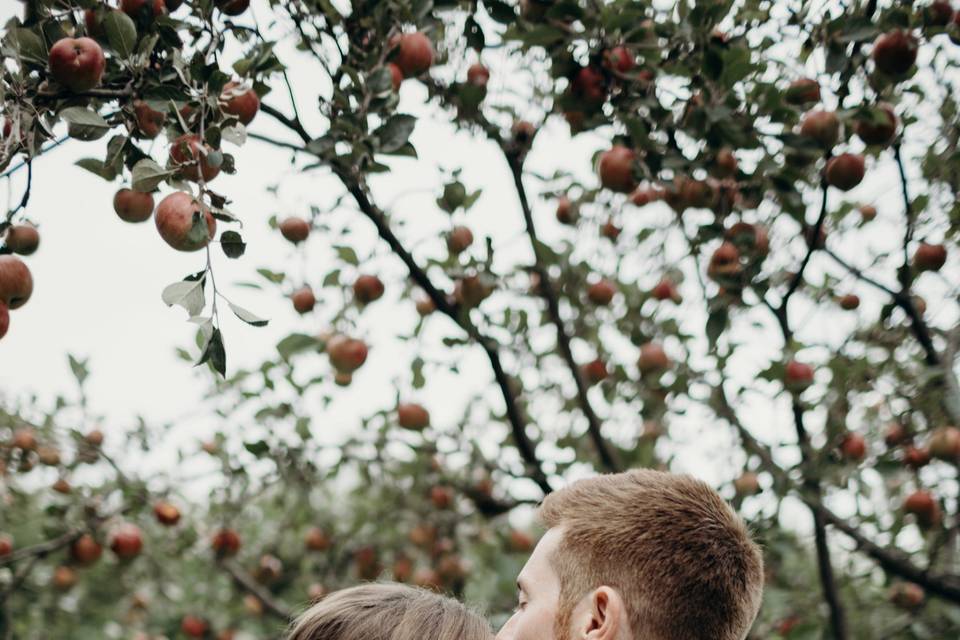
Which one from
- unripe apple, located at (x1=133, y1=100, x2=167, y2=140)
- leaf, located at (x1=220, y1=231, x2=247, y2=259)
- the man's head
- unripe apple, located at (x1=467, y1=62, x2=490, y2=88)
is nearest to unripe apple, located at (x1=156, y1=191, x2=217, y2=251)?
leaf, located at (x1=220, y1=231, x2=247, y2=259)

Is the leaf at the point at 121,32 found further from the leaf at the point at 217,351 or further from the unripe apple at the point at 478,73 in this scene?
the unripe apple at the point at 478,73

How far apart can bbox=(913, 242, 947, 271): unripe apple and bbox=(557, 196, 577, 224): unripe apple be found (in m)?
1.16

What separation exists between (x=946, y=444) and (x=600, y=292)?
1.19 meters

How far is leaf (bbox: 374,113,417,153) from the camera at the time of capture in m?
1.99

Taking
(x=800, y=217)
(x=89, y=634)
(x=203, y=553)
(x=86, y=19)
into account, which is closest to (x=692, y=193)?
(x=800, y=217)

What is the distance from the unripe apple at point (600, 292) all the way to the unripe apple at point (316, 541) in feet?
6.06

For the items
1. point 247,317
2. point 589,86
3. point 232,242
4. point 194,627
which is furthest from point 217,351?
point 194,627

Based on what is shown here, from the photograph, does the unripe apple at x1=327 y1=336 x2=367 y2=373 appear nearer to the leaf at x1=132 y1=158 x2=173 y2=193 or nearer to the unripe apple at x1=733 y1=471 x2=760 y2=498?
the unripe apple at x1=733 y1=471 x2=760 y2=498

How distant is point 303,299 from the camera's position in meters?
3.02

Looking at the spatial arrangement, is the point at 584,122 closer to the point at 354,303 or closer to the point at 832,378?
the point at 354,303

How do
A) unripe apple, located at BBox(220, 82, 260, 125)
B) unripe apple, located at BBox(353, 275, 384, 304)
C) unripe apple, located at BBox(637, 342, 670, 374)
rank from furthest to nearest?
unripe apple, located at BBox(637, 342, 670, 374) → unripe apple, located at BBox(353, 275, 384, 304) → unripe apple, located at BBox(220, 82, 260, 125)

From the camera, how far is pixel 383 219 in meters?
2.50

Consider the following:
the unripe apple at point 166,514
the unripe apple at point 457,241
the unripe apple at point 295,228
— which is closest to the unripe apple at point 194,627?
the unripe apple at point 166,514

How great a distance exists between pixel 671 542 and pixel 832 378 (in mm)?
1786
